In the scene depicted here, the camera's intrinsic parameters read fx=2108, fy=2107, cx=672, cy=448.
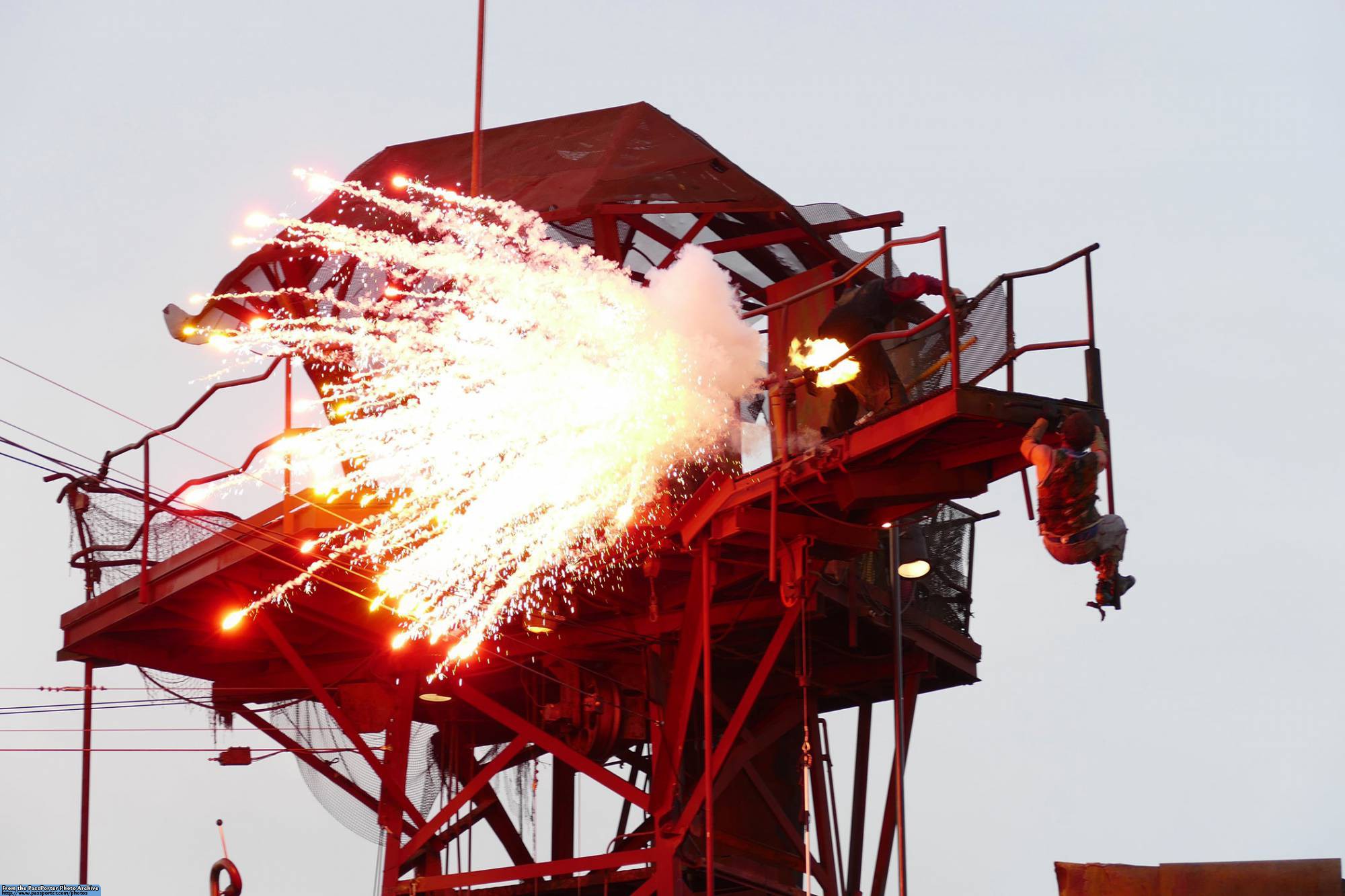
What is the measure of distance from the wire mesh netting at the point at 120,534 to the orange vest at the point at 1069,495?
35.5 feet

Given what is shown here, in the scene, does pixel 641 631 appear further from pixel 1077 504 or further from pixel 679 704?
pixel 1077 504

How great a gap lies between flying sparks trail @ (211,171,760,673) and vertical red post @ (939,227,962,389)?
367 cm

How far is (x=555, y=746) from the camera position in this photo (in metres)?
25.8

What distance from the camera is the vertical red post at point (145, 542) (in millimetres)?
25734

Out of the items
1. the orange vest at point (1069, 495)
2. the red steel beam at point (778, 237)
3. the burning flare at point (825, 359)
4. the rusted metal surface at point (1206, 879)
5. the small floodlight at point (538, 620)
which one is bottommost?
the rusted metal surface at point (1206, 879)

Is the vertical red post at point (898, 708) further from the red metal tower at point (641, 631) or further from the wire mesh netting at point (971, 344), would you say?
the wire mesh netting at point (971, 344)

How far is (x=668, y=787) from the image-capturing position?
24531mm

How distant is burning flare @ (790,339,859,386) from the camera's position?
21.5 meters

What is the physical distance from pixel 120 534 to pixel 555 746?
6199mm

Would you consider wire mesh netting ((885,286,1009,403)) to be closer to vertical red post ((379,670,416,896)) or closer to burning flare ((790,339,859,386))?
burning flare ((790,339,859,386))

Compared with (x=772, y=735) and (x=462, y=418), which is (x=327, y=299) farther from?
(x=772, y=735)

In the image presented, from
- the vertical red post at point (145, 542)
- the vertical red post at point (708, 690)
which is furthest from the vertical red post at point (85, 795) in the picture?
the vertical red post at point (708, 690)

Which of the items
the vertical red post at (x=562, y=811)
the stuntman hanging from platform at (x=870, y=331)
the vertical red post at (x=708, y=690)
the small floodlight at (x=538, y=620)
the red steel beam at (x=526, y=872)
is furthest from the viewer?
the vertical red post at (x=562, y=811)

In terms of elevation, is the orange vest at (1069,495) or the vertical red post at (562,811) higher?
the orange vest at (1069,495)
